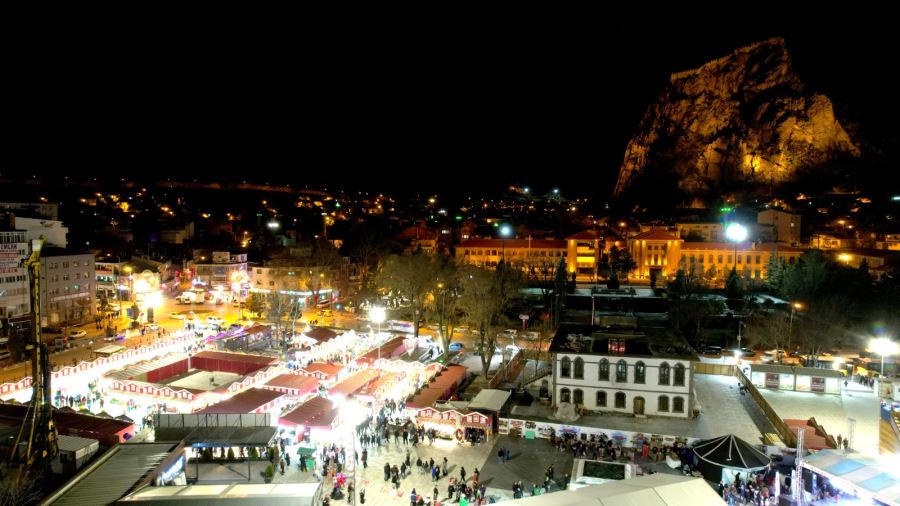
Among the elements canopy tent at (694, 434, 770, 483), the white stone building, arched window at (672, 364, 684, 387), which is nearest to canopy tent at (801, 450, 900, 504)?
canopy tent at (694, 434, 770, 483)

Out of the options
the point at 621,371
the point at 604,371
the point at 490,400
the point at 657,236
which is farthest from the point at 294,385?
the point at 657,236

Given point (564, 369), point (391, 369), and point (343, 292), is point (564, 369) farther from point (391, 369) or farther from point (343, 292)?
point (343, 292)

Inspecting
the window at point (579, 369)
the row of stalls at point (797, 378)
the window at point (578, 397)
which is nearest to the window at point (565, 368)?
the window at point (579, 369)

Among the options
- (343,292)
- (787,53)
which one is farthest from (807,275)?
(787,53)

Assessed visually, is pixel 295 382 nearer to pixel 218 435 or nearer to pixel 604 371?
pixel 218 435

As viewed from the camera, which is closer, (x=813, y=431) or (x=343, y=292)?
(x=813, y=431)

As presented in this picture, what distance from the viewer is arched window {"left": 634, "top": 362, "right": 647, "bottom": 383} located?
940 inches

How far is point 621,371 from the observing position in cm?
2422

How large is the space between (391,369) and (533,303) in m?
22.8

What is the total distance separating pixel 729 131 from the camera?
9944 centimetres

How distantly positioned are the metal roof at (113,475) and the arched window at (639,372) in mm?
17687

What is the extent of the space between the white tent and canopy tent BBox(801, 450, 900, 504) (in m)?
8.36

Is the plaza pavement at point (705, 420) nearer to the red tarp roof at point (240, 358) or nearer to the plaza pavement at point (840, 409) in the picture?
the plaza pavement at point (840, 409)

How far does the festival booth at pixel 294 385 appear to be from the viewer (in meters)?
24.2
